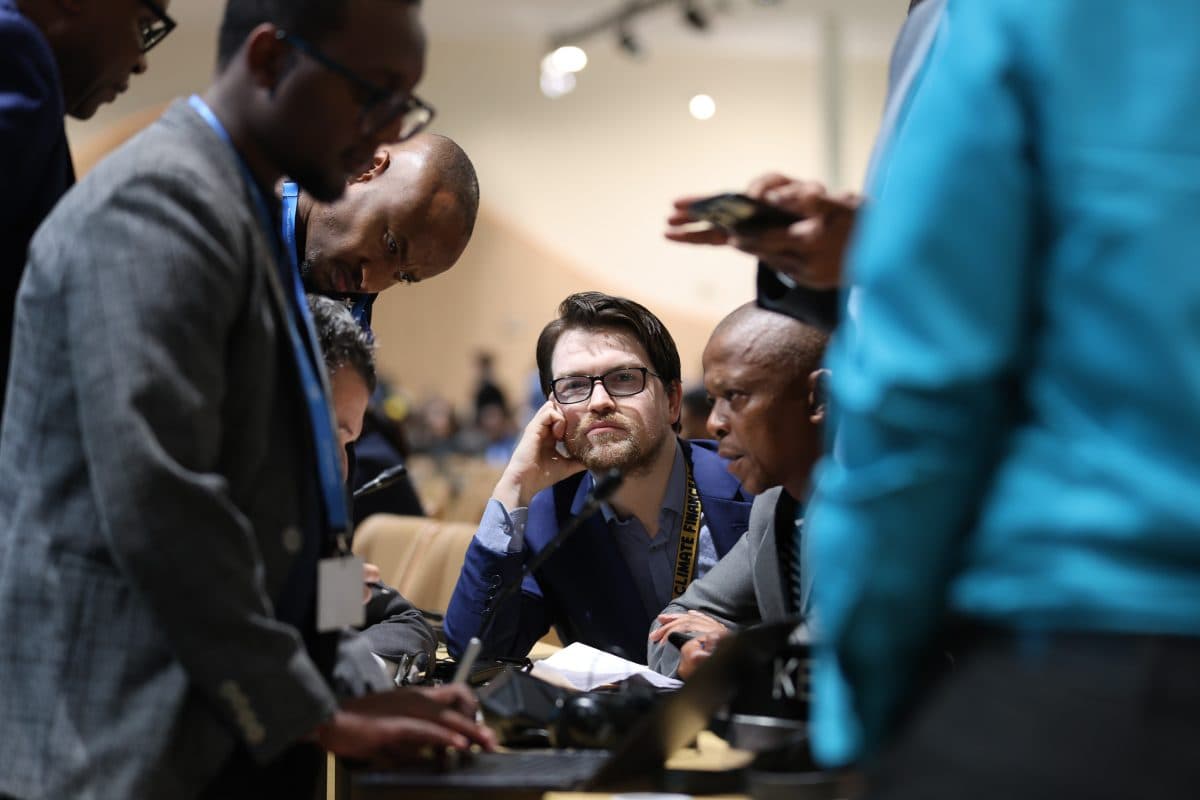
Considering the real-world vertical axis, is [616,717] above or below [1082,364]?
below

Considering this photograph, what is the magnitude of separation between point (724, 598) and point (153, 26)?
50.6 inches

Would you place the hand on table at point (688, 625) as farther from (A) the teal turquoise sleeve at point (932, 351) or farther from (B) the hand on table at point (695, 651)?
(A) the teal turquoise sleeve at point (932, 351)

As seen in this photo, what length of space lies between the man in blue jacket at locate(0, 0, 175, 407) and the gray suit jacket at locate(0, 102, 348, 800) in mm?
374

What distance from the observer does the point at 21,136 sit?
1574 mm

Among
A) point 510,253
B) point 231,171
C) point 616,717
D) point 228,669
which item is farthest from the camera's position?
point 510,253

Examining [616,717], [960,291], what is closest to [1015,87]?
[960,291]

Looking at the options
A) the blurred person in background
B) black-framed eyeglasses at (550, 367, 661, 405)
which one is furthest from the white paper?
black-framed eyeglasses at (550, 367, 661, 405)

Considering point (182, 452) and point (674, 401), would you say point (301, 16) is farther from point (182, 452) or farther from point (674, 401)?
point (674, 401)

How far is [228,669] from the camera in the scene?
1.19m

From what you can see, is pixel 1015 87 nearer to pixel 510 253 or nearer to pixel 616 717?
pixel 616 717

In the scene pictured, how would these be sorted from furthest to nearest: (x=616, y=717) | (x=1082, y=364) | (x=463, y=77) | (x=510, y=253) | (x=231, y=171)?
(x=510, y=253)
(x=463, y=77)
(x=616, y=717)
(x=231, y=171)
(x=1082, y=364)

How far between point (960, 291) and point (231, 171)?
77 cm

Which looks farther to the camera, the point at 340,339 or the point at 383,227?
the point at 383,227

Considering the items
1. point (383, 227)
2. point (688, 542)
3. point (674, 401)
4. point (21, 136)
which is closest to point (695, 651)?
point (688, 542)
